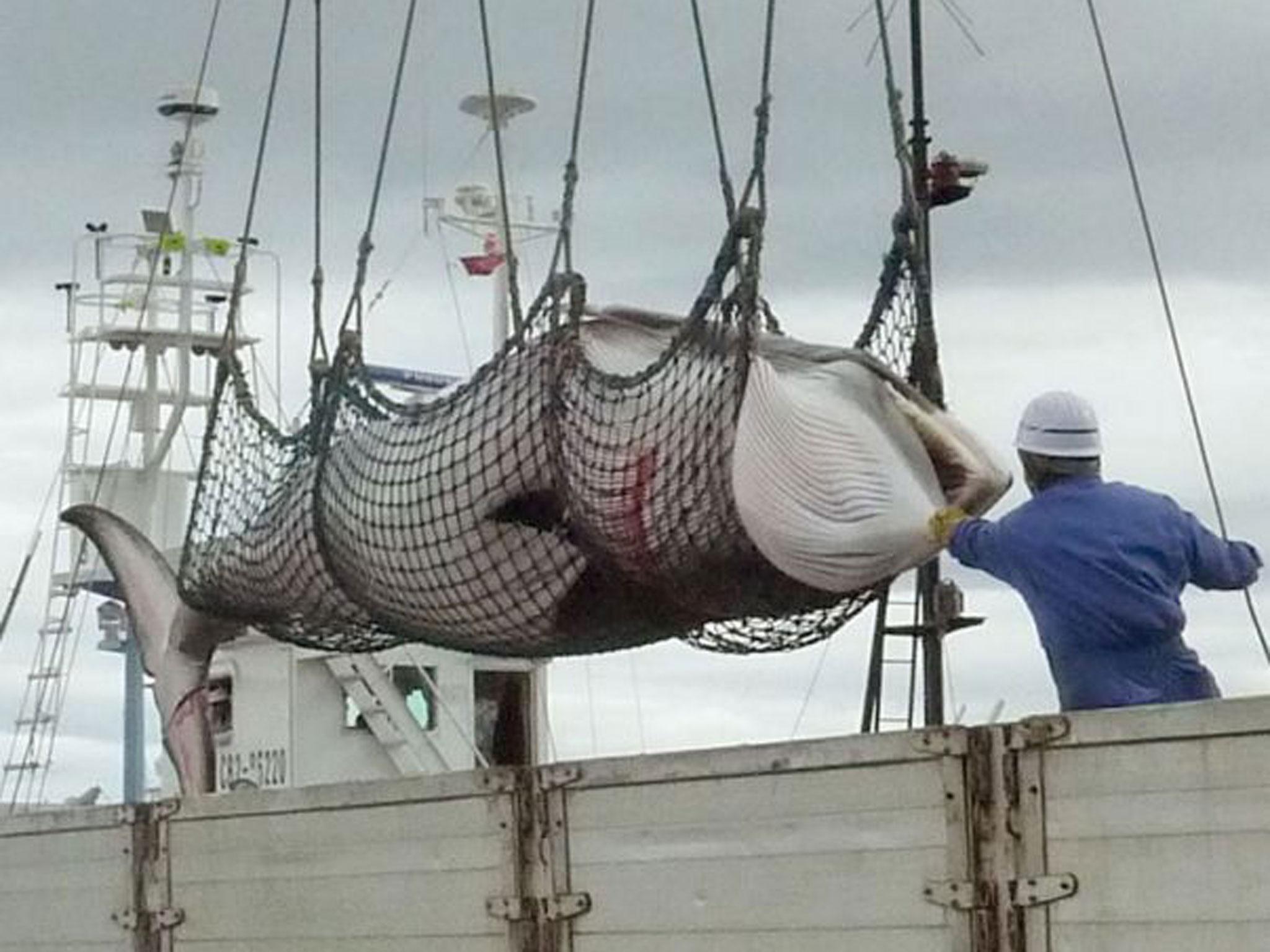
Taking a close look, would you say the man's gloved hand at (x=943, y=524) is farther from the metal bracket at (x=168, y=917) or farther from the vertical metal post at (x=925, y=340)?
the metal bracket at (x=168, y=917)

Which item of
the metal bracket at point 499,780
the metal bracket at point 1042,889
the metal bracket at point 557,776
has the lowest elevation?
the metal bracket at point 1042,889

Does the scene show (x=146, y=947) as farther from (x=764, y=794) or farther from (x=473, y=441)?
(x=764, y=794)

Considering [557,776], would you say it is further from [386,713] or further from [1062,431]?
[386,713]

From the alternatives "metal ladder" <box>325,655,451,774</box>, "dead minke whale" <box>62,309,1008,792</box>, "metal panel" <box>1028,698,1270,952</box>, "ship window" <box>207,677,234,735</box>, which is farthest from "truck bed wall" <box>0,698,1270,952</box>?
"ship window" <box>207,677,234,735</box>

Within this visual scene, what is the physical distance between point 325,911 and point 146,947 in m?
0.87

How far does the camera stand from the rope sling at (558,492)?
7148 millimetres

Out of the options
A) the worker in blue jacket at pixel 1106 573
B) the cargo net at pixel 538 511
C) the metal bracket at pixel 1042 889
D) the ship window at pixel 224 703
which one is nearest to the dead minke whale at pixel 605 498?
the cargo net at pixel 538 511

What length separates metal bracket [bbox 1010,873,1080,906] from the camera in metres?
5.17

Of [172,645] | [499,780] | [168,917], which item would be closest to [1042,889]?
[499,780]

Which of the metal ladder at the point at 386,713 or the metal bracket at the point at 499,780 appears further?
the metal ladder at the point at 386,713

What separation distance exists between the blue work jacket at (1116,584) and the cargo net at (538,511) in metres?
1.01

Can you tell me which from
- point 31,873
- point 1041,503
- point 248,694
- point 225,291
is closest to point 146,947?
point 31,873

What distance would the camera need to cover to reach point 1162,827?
16.4 ft

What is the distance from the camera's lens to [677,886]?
19.8ft
